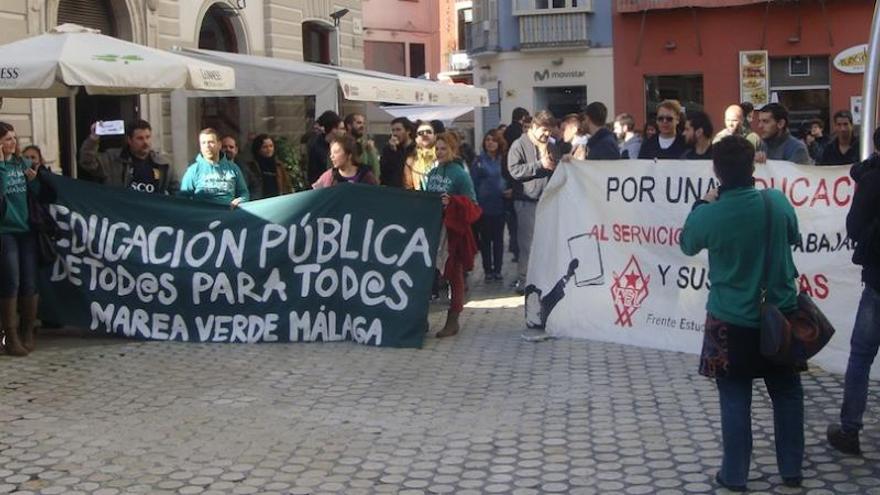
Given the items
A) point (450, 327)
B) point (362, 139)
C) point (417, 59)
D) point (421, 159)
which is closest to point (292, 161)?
point (362, 139)

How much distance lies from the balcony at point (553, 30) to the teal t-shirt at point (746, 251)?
32.2 m

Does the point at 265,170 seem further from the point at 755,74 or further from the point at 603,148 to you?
the point at 755,74

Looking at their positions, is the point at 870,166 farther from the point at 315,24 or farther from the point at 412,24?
the point at 412,24

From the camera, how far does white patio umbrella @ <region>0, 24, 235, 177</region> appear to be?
409 inches

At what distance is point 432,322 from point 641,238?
7.77 feet

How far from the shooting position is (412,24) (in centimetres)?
4912

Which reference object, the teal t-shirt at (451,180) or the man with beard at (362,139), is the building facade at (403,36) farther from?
the teal t-shirt at (451,180)

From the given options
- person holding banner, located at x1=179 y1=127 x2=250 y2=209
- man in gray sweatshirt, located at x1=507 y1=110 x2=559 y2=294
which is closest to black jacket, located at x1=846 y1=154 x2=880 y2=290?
man in gray sweatshirt, located at x1=507 y1=110 x2=559 y2=294

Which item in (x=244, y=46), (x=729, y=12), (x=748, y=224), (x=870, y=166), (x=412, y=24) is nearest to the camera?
(x=748, y=224)

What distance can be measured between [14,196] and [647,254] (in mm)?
4807

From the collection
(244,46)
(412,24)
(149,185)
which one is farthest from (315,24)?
(412,24)

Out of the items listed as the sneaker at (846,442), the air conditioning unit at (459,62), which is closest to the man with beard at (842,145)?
the sneaker at (846,442)

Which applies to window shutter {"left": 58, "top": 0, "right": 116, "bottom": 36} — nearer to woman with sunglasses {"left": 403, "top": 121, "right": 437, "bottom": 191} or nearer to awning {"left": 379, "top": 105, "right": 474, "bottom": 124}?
woman with sunglasses {"left": 403, "top": 121, "right": 437, "bottom": 191}

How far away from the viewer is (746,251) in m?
5.71
